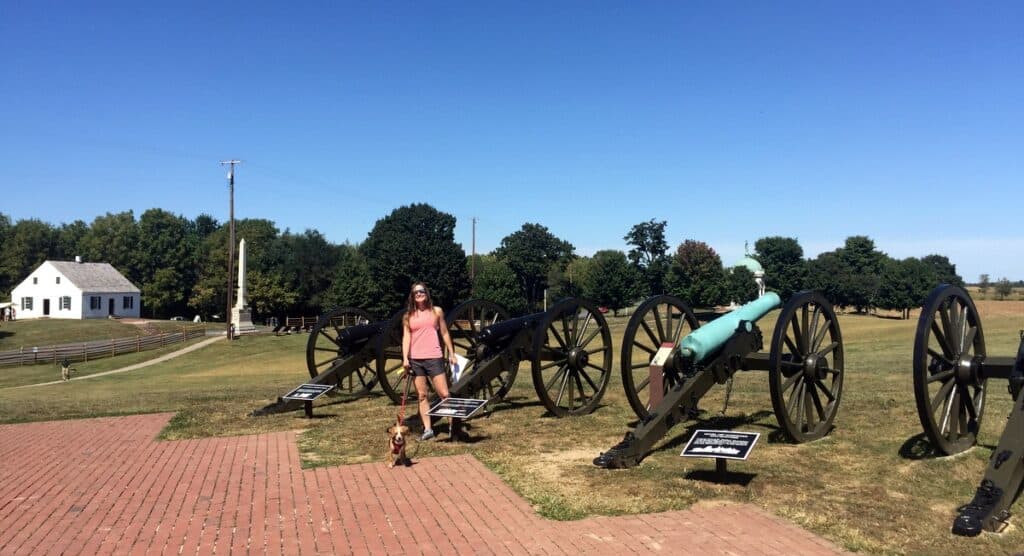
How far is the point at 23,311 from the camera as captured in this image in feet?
199

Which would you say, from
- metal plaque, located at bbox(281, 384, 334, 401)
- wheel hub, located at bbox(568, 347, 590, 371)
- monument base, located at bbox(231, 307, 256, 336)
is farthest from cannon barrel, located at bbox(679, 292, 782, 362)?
monument base, located at bbox(231, 307, 256, 336)

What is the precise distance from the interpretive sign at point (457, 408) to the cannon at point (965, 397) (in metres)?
4.17

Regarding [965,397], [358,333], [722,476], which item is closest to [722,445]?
[722,476]

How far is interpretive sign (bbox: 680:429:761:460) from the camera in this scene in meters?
5.84

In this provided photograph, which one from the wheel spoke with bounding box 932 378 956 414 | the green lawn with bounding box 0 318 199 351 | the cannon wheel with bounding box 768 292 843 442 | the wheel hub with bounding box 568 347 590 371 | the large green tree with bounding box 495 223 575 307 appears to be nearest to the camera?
the wheel spoke with bounding box 932 378 956 414

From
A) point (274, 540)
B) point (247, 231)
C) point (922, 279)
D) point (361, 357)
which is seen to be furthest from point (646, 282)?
point (274, 540)

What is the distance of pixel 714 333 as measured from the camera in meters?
7.81

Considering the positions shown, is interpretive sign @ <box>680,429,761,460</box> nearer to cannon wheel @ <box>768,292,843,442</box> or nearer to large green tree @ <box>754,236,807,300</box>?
cannon wheel @ <box>768,292,843,442</box>

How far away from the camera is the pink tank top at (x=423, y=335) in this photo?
788 cm

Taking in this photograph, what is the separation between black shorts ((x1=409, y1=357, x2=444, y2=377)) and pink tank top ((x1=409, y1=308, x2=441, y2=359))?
5cm

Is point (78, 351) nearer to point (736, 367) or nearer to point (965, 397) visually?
point (736, 367)

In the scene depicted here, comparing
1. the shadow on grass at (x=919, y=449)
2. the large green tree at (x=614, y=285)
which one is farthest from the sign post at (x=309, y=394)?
the large green tree at (x=614, y=285)

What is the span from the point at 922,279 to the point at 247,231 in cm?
7783

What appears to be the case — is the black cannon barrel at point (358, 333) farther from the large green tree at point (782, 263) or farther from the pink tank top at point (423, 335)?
the large green tree at point (782, 263)
